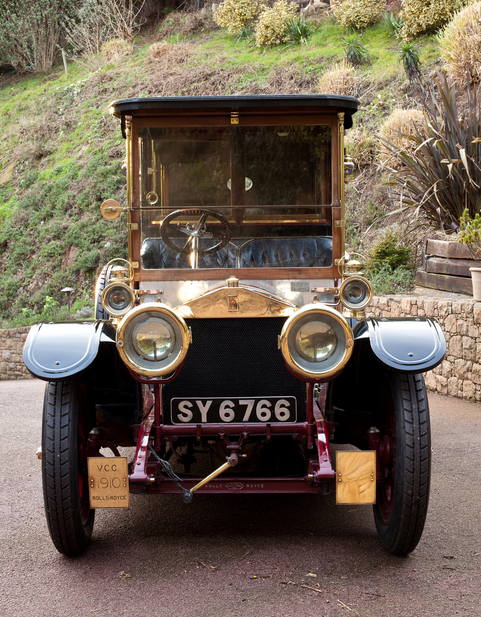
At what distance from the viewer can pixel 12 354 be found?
12.9 m

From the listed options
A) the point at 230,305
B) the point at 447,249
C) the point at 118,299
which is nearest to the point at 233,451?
the point at 230,305

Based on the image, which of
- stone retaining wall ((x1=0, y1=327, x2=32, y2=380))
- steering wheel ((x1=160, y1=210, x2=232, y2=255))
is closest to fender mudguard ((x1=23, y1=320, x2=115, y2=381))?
steering wheel ((x1=160, y1=210, x2=232, y2=255))

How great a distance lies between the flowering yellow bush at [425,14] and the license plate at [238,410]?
48.2 feet

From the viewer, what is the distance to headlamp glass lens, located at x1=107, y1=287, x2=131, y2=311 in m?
3.59

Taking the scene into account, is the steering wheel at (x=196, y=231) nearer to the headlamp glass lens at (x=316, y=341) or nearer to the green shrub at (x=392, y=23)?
the headlamp glass lens at (x=316, y=341)

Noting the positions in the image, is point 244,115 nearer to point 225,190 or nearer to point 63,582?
point 225,190

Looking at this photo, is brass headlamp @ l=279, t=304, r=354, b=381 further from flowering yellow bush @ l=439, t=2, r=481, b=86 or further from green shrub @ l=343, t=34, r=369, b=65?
green shrub @ l=343, t=34, r=369, b=65

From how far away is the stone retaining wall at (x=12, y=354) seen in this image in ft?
42.2

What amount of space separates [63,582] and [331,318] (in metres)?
1.65

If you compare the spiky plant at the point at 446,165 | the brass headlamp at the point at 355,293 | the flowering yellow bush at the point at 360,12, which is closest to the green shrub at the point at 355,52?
the flowering yellow bush at the point at 360,12

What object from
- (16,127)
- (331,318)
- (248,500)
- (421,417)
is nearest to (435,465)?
(248,500)

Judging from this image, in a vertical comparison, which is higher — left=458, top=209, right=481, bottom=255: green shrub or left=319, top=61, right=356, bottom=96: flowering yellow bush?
left=319, top=61, right=356, bottom=96: flowering yellow bush

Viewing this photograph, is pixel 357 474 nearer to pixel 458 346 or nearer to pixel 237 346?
pixel 237 346

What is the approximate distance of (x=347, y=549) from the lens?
10.3ft
